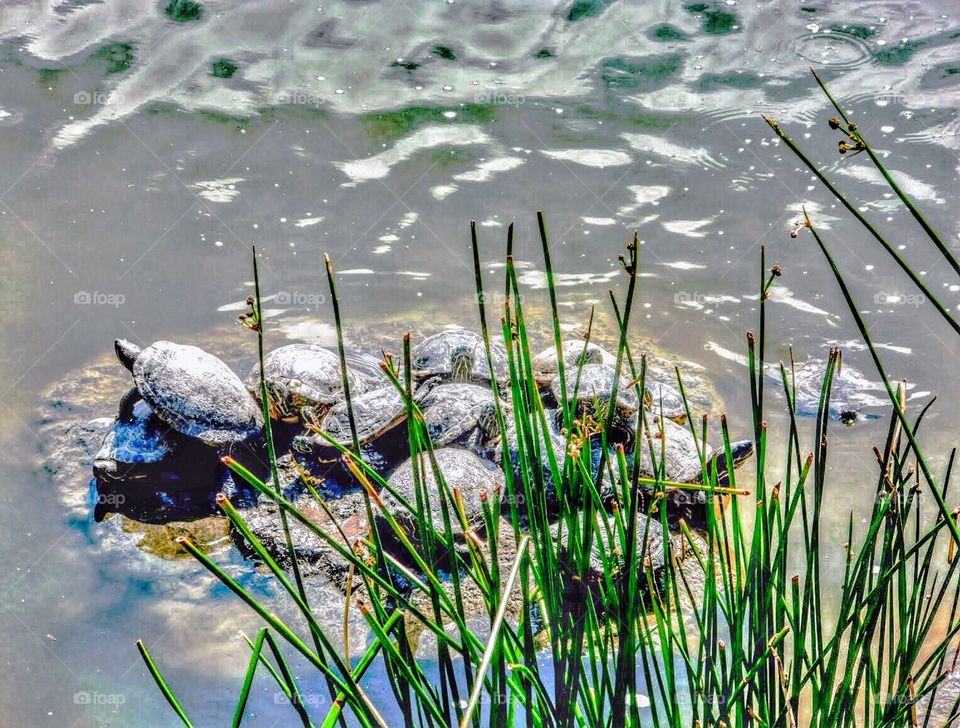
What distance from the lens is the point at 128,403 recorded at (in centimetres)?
190

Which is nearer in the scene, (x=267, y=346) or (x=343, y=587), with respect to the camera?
(x=343, y=587)

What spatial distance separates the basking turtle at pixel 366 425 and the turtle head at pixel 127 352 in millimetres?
462

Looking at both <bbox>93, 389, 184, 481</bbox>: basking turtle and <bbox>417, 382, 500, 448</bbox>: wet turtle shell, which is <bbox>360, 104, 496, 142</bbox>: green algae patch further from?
<bbox>93, 389, 184, 481</bbox>: basking turtle

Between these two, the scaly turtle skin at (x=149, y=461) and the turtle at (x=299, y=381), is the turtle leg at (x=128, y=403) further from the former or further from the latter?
the turtle at (x=299, y=381)

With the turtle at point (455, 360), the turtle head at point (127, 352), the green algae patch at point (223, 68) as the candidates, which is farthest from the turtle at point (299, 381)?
the green algae patch at point (223, 68)

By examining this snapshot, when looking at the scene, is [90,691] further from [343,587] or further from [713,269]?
[713,269]

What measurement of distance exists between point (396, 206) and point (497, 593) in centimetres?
210

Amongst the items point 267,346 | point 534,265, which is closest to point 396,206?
point 534,265

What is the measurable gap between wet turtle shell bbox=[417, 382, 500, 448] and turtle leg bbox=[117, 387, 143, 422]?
2.19 ft

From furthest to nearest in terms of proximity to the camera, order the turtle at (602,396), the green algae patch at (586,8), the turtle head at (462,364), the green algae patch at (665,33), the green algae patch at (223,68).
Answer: the green algae patch at (586,8) → the green algae patch at (665,33) → the green algae patch at (223,68) → the turtle head at (462,364) → the turtle at (602,396)

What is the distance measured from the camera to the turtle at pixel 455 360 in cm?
201

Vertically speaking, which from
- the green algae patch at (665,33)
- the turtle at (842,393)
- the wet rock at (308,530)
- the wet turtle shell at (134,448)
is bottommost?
the wet rock at (308,530)

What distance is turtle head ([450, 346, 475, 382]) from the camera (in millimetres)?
2010

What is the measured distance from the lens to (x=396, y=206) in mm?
2631
